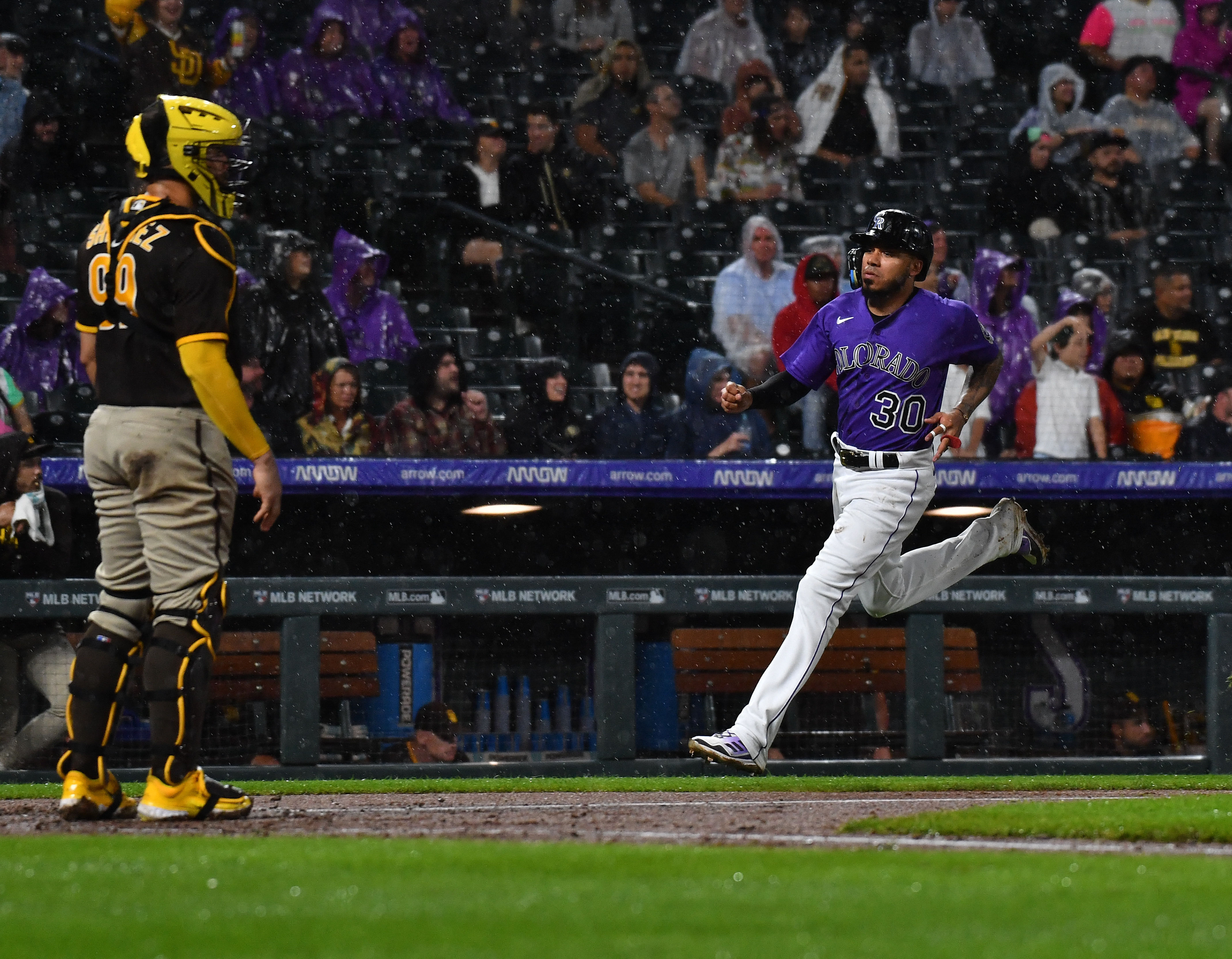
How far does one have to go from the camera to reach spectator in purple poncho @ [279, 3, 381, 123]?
12.6 m

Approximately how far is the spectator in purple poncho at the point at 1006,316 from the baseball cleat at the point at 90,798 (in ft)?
25.6

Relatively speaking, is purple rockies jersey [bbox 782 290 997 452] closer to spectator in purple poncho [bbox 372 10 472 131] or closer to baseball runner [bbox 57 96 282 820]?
baseball runner [bbox 57 96 282 820]

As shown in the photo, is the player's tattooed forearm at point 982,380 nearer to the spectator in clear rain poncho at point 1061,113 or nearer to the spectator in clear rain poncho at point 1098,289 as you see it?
the spectator in clear rain poncho at point 1098,289

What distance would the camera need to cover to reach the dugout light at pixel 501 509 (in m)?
11.2

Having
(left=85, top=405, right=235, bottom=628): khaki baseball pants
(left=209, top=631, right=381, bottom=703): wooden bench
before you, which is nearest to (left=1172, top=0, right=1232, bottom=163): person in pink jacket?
(left=209, top=631, right=381, bottom=703): wooden bench

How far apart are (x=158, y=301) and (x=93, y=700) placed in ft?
3.55

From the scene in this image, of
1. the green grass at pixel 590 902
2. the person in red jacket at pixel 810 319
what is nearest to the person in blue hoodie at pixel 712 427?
the person in red jacket at pixel 810 319

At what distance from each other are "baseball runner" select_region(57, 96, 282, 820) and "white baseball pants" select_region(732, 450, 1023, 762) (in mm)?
1540

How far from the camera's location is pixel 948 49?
14.2m

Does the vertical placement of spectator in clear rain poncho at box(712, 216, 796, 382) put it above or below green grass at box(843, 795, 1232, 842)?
above

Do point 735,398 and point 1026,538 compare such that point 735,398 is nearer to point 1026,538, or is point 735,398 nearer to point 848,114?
point 1026,538

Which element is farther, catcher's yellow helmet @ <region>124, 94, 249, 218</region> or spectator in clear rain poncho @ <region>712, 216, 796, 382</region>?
spectator in clear rain poncho @ <region>712, 216, 796, 382</region>

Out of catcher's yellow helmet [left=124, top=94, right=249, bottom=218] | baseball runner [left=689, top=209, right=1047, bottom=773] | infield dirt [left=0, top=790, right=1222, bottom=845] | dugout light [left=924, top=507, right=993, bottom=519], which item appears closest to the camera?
infield dirt [left=0, top=790, right=1222, bottom=845]

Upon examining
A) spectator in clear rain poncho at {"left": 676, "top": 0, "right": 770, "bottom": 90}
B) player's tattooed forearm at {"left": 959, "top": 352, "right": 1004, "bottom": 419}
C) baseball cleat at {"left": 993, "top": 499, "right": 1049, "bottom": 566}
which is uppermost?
spectator in clear rain poncho at {"left": 676, "top": 0, "right": 770, "bottom": 90}
